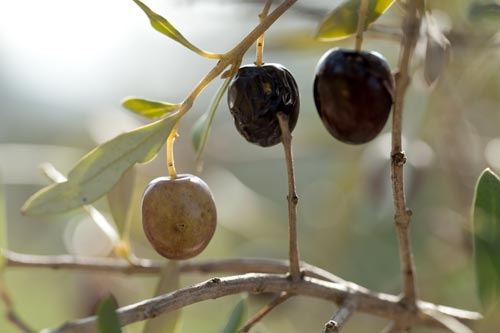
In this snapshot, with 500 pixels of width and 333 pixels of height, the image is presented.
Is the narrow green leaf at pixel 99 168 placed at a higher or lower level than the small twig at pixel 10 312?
higher

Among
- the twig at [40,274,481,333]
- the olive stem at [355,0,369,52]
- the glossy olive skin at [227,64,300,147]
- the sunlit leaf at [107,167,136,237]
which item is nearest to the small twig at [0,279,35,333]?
the sunlit leaf at [107,167,136,237]

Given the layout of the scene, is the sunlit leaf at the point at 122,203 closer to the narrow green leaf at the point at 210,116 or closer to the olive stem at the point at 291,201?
the narrow green leaf at the point at 210,116

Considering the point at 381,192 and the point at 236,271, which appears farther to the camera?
the point at 381,192

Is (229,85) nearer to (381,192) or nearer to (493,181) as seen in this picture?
(493,181)

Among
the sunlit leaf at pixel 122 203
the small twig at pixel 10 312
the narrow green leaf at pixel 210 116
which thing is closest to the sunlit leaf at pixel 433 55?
the narrow green leaf at pixel 210 116

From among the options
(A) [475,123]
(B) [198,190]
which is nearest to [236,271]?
(B) [198,190]

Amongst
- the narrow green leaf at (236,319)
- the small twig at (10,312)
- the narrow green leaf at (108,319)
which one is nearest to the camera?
the narrow green leaf at (108,319)
